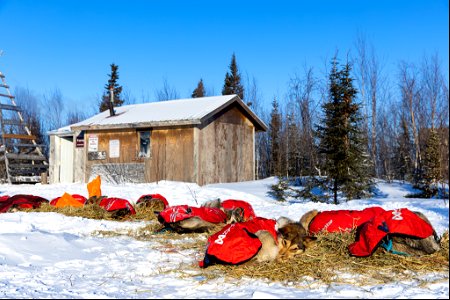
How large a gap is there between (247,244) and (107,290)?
1349 millimetres

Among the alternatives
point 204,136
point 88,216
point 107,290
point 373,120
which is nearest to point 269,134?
point 373,120

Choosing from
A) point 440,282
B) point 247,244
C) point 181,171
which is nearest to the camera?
point 440,282

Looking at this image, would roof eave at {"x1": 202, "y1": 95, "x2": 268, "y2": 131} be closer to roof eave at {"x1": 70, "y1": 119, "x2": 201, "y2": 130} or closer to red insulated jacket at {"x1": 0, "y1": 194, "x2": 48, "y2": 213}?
roof eave at {"x1": 70, "y1": 119, "x2": 201, "y2": 130}

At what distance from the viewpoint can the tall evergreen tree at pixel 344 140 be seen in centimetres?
1293

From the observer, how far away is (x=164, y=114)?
56.7ft

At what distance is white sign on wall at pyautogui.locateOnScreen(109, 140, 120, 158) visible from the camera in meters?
17.6

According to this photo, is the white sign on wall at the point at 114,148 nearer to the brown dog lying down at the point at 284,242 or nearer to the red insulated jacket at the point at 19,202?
the red insulated jacket at the point at 19,202

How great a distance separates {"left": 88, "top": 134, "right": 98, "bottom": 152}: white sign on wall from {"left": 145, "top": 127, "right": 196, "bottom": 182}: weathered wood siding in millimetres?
2742

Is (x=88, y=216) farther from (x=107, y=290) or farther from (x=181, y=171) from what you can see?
(x=181, y=171)

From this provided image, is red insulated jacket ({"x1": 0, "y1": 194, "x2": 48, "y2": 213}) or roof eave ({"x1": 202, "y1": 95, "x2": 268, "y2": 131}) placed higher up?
roof eave ({"x1": 202, "y1": 95, "x2": 268, "y2": 131})

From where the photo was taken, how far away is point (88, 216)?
331 inches

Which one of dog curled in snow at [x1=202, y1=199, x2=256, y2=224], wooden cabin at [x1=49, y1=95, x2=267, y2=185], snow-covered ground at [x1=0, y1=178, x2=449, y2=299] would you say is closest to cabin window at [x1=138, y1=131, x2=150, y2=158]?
wooden cabin at [x1=49, y1=95, x2=267, y2=185]

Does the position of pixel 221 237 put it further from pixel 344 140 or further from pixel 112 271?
pixel 344 140

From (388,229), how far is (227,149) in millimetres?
13503
